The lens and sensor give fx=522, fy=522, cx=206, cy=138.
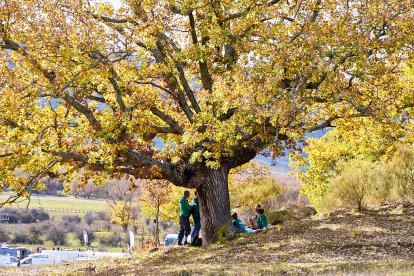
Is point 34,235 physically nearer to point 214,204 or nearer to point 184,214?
point 184,214

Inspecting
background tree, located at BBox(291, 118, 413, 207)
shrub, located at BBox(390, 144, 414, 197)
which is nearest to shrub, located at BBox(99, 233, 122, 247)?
background tree, located at BBox(291, 118, 413, 207)

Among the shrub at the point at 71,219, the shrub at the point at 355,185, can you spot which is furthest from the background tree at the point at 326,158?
the shrub at the point at 71,219

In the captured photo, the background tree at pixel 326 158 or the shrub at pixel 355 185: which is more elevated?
the background tree at pixel 326 158

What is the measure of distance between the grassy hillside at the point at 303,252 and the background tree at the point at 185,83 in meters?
2.30

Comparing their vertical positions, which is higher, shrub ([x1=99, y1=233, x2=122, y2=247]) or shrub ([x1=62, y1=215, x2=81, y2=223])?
shrub ([x1=62, y1=215, x2=81, y2=223])

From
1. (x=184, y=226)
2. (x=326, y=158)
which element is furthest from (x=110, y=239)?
(x=184, y=226)

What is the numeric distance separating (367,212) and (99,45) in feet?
40.0

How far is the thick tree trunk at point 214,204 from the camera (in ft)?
59.7

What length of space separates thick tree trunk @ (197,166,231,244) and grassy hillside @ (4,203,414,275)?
863 millimetres

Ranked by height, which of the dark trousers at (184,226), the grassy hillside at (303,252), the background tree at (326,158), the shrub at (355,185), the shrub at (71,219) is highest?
the shrub at (71,219)

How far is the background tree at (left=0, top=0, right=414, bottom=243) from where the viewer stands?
1510cm

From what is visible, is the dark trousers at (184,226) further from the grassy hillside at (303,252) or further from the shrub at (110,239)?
the shrub at (110,239)

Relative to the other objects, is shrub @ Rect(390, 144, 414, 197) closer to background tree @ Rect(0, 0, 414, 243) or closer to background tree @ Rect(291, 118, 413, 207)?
background tree @ Rect(291, 118, 413, 207)

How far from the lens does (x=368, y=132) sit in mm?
21375
